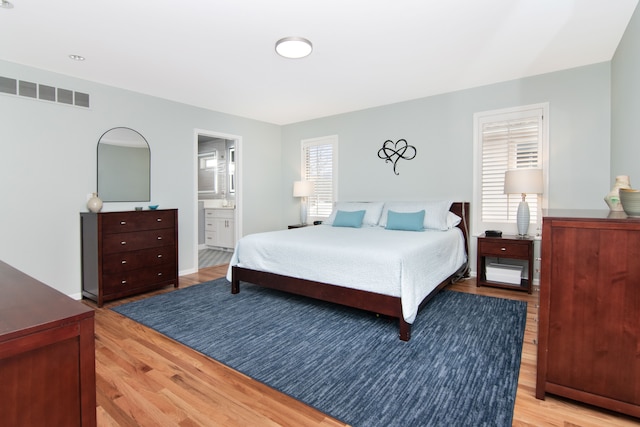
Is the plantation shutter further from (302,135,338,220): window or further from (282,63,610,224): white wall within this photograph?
(302,135,338,220): window

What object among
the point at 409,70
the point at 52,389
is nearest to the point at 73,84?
the point at 409,70

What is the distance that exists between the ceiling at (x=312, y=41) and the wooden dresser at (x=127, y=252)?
1.56m

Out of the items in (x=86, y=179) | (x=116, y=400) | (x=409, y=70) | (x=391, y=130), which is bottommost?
(x=116, y=400)

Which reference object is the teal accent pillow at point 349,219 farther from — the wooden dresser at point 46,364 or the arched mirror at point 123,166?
the wooden dresser at point 46,364

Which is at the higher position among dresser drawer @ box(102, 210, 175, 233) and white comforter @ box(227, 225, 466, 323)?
dresser drawer @ box(102, 210, 175, 233)

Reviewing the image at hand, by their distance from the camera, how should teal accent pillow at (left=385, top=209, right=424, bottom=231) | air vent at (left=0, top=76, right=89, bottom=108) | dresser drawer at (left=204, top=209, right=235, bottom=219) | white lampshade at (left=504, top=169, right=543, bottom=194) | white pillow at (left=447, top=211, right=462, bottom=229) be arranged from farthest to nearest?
dresser drawer at (left=204, top=209, right=235, bottom=219) → white pillow at (left=447, top=211, right=462, bottom=229) → teal accent pillow at (left=385, top=209, right=424, bottom=231) → white lampshade at (left=504, top=169, right=543, bottom=194) → air vent at (left=0, top=76, right=89, bottom=108)

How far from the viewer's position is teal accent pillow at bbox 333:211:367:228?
176 inches

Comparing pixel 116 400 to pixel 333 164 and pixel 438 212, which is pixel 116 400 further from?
pixel 333 164

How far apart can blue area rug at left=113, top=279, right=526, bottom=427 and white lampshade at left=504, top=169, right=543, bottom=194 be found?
3.89 ft

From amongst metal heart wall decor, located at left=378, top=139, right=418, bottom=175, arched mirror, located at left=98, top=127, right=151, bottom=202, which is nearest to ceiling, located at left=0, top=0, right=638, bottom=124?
arched mirror, located at left=98, top=127, right=151, bottom=202

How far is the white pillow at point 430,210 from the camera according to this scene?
4.04 m

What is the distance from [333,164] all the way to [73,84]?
139 inches

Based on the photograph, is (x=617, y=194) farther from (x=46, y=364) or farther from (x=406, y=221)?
(x=46, y=364)

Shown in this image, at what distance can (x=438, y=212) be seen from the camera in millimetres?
4109
